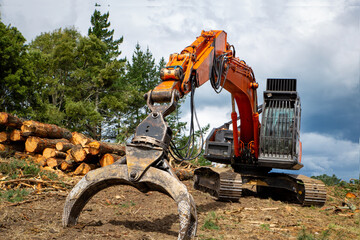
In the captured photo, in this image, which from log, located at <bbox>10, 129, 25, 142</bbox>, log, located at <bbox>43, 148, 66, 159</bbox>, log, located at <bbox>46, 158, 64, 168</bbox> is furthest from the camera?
log, located at <bbox>10, 129, 25, 142</bbox>

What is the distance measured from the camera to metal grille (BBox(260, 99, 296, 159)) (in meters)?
7.59

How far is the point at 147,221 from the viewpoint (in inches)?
184

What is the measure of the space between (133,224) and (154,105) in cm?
150

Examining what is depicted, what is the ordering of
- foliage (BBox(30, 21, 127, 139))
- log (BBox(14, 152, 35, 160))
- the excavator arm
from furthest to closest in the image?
1. foliage (BBox(30, 21, 127, 139))
2. log (BBox(14, 152, 35, 160))
3. the excavator arm

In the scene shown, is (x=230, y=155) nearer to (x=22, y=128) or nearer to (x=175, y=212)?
(x=175, y=212)

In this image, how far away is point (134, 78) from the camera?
2933cm

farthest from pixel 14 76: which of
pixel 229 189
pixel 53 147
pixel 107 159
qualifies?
pixel 229 189

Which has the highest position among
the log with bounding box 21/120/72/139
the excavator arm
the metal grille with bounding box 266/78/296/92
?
the metal grille with bounding box 266/78/296/92

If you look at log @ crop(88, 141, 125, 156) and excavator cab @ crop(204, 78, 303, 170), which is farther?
log @ crop(88, 141, 125, 156)

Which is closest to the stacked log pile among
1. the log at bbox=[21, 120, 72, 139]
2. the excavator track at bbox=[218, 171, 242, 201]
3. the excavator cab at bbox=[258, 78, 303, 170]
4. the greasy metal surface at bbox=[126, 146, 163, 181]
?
the log at bbox=[21, 120, 72, 139]

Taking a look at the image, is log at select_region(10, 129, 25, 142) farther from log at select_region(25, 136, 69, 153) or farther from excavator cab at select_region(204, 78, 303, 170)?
excavator cab at select_region(204, 78, 303, 170)

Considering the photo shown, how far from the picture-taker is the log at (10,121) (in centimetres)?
980

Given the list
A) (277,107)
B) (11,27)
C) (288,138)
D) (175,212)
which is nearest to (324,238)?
(175,212)

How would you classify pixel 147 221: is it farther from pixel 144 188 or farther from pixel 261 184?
pixel 261 184
